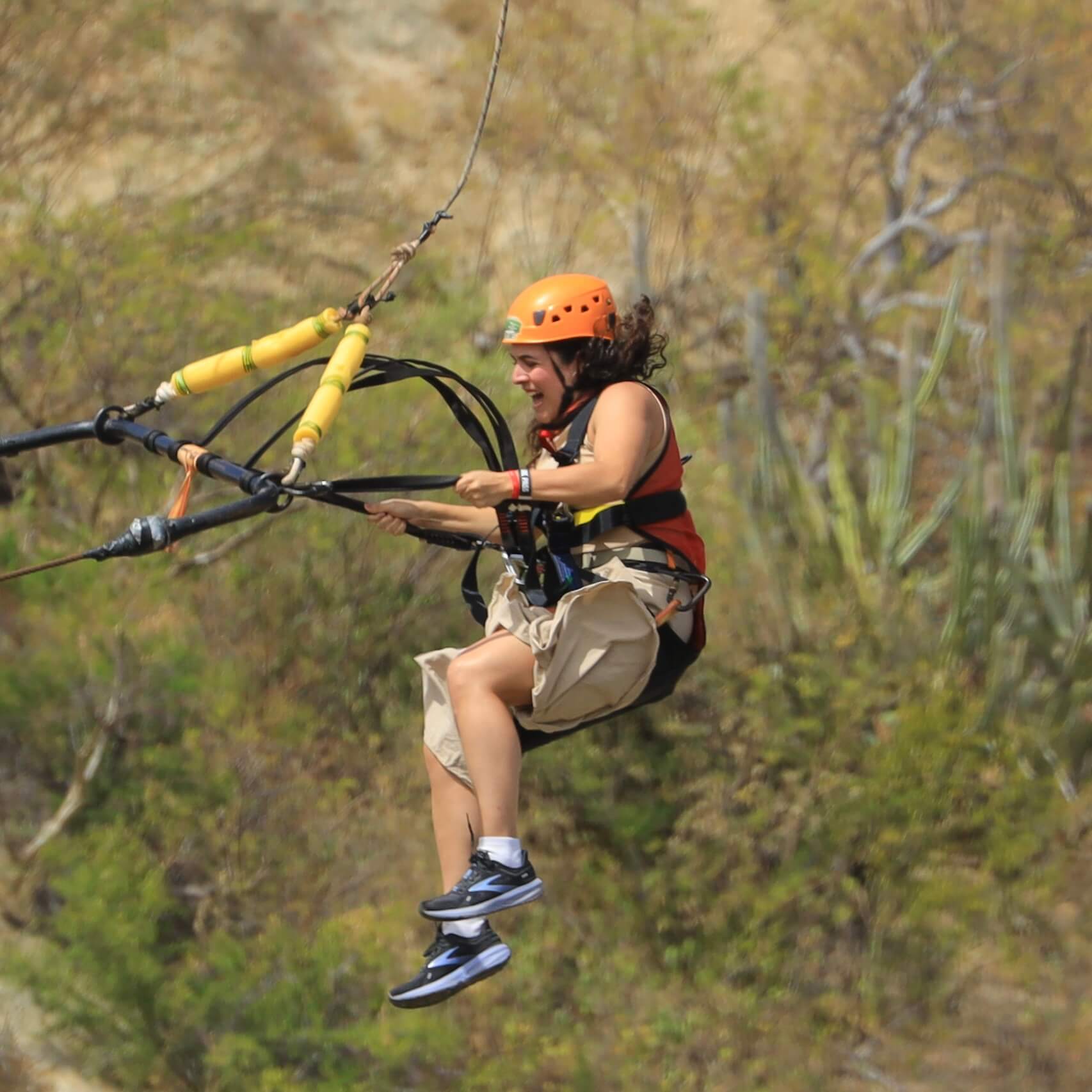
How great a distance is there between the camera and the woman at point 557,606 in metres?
3.90

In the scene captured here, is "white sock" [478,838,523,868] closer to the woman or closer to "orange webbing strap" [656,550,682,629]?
the woman

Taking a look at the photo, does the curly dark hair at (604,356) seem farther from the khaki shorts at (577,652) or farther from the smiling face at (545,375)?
the khaki shorts at (577,652)

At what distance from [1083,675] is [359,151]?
987 centimetres

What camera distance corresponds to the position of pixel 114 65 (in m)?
15.7

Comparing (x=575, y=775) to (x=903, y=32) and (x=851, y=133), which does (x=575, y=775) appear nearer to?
(x=851, y=133)

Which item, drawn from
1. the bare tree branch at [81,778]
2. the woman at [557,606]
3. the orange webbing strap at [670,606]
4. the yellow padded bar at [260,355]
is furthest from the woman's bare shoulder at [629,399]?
the bare tree branch at [81,778]

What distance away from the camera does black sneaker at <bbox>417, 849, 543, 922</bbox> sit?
12.6 feet

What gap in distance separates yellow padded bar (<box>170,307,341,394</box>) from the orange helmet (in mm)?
493

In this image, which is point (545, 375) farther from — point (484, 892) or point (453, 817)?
point (484, 892)

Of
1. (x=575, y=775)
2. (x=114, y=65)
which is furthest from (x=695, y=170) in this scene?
(x=575, y=775)

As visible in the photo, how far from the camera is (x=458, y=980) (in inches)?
155

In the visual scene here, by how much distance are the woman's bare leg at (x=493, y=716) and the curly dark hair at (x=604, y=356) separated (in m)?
0.52

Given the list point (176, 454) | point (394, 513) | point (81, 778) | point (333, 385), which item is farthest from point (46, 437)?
point (81, 778)

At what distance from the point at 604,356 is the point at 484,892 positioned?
1314 mm
